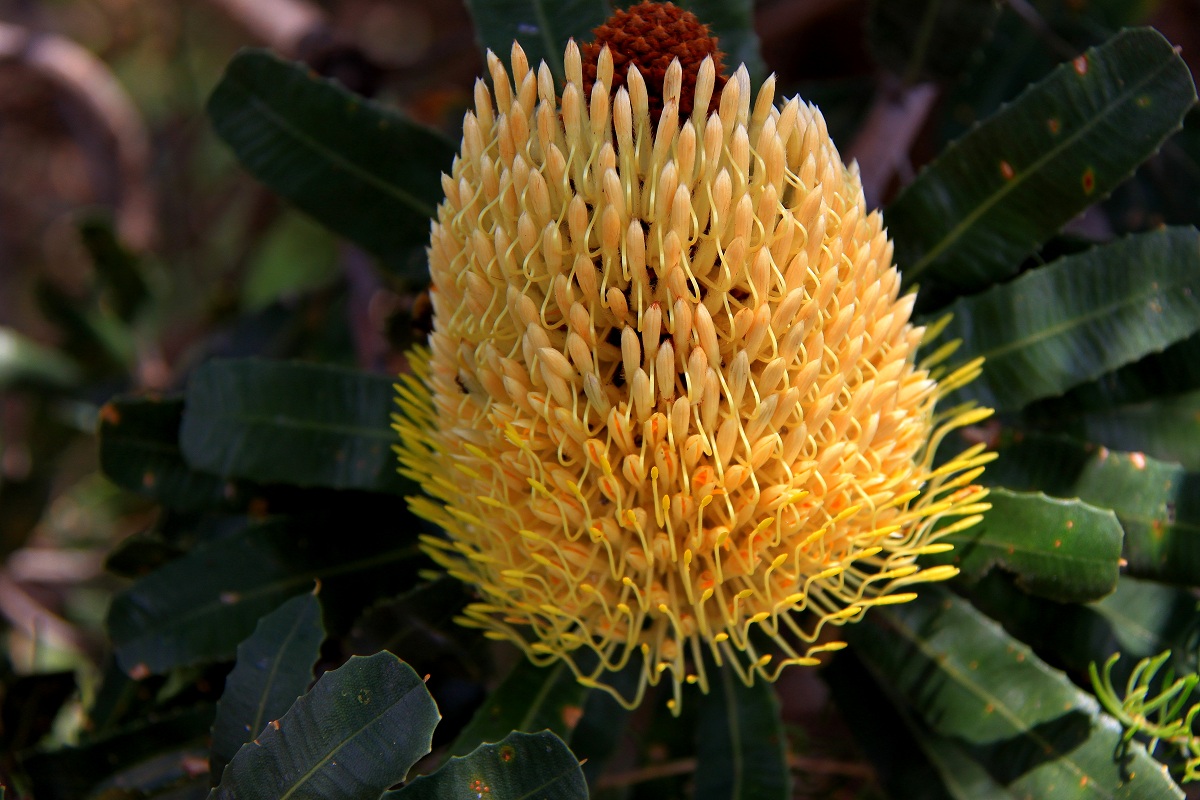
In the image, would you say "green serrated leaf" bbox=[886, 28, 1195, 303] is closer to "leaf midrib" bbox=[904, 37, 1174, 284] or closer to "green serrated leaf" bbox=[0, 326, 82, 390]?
"leaf midrib" bbox=[904, 37, 1174, 284]

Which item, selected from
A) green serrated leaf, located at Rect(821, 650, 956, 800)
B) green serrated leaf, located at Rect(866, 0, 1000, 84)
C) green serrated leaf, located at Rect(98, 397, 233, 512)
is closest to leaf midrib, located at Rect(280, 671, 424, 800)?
green serrated leaf, located at Rect(98, 397, 233, 512)

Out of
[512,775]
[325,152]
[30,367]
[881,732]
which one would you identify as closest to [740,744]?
[881,732]

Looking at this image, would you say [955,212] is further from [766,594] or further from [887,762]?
[887,762]

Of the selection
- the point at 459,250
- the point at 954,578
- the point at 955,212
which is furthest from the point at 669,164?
the point at 954,578

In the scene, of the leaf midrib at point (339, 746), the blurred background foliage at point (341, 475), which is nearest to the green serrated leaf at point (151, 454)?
the blurred background foliage at point (341, 475)

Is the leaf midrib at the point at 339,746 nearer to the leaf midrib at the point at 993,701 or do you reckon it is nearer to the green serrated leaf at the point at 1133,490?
the leaf midrib at the point at 993,701
